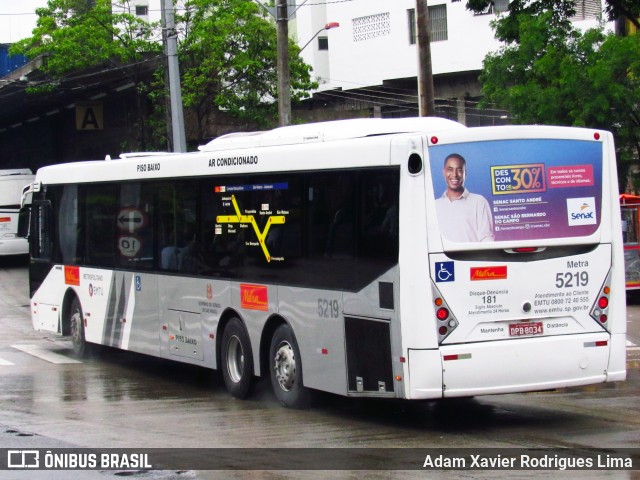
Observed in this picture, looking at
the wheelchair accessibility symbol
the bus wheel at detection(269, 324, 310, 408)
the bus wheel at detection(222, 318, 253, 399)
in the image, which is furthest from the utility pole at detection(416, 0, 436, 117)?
the wheelchair accessibility symbol

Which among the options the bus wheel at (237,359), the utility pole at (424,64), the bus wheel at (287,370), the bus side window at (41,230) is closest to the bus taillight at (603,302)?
the bus wheel at (287,370)

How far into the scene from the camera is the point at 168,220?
1502 centimetres

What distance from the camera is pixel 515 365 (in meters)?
10.5

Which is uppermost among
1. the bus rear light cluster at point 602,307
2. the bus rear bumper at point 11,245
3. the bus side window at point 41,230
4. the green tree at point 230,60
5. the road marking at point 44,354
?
the green tree at point 230,60

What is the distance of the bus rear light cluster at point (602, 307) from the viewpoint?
11055 millimetres

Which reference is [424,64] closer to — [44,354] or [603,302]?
[44,354]

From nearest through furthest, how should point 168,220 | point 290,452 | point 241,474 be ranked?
point 241,474 < point 290,452 < point 168,220

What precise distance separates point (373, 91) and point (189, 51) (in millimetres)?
9762

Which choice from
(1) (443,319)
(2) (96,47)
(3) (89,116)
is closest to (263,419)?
(1) (443,319)

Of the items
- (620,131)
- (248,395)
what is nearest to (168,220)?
(248,395)

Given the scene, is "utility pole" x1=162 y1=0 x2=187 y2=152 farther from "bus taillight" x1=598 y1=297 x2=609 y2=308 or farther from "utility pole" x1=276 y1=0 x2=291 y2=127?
"bus taillight" x1=598 y1=297 x2=609 y2=308

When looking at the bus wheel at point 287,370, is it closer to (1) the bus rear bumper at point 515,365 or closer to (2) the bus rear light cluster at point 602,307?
(1) the bus rear bumper at point 515,365

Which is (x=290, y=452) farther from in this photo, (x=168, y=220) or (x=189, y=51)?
(x=189, y=51)

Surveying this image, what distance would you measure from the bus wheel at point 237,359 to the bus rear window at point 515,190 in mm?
3728
